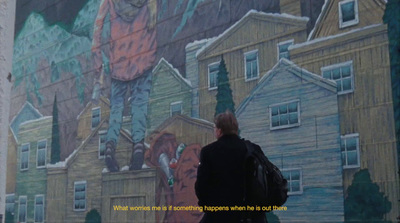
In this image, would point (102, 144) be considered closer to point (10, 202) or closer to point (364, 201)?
point (10, 202)

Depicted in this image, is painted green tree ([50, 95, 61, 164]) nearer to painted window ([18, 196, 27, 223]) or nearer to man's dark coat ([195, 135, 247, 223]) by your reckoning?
painted window ([18, 196, 27, 223])

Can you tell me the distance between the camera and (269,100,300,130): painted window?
633 centimetres

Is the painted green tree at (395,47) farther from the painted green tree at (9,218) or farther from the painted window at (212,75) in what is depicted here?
the painted green tree at (9,218)

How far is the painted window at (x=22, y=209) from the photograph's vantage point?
35.2 feet

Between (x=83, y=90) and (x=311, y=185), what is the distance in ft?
16.2

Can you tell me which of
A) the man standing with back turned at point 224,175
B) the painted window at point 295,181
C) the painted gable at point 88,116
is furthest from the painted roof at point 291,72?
the man standing with back turned at point 224,175

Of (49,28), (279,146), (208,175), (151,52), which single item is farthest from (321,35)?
(49,28)

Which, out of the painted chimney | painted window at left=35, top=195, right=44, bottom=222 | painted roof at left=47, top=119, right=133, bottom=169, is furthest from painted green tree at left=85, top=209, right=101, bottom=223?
the painted chimney

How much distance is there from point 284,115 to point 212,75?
132 centimetres

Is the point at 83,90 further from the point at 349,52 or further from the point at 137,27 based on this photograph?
the point at 349,52

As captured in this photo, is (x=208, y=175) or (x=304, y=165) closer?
(x=208, y=175)

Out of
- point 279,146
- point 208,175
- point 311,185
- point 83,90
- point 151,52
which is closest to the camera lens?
point 208,175

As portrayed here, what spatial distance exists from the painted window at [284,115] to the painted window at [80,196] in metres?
4.02

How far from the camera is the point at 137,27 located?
8.82m
